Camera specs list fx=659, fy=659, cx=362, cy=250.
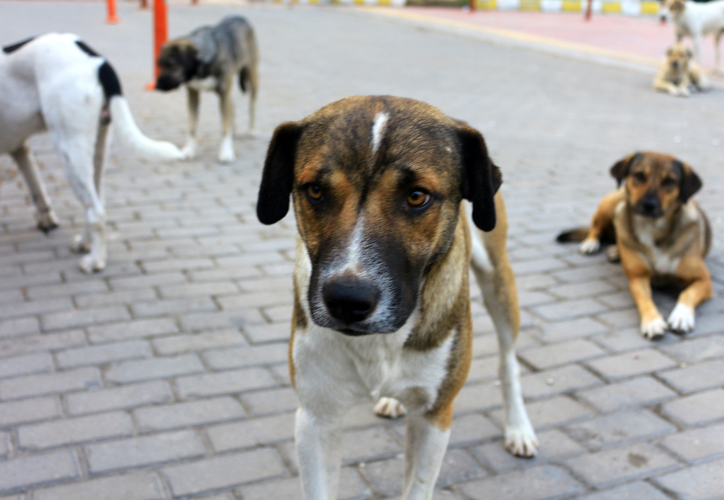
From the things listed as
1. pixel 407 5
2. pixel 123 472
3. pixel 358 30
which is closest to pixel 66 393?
pixel 123 472

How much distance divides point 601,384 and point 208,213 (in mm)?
3701

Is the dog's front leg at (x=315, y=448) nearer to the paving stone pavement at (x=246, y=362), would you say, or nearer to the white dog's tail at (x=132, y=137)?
the paving stone pavement at (x=246, y=362)

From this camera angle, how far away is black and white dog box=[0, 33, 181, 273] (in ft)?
15.0

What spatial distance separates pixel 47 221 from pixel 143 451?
3109 millimetres

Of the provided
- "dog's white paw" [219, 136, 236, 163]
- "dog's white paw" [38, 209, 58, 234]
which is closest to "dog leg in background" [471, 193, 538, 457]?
"dog's white paw" [38, 209, 58, 234]

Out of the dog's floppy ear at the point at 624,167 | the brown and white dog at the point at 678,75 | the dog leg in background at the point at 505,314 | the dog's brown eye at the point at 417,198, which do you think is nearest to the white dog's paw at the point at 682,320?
the dog's floppy ear at the point at 624,167

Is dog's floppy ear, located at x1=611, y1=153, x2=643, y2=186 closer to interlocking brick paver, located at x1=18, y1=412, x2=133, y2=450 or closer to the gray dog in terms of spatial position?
interlocking brick paver, located at x1=18, y1=412, x2=133, y2=450

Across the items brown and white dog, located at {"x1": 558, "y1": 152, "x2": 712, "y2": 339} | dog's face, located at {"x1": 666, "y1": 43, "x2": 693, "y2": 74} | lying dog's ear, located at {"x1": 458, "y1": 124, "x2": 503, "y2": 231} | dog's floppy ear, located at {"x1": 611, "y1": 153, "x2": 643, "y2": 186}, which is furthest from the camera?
dog's face, located at {"x1": 666, "y1": 43, "x2": 693, "y2": 74}

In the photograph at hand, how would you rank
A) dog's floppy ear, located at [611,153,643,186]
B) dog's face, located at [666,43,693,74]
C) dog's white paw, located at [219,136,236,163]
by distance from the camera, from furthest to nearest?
dog's face, located at [666,43,693,74], dog's white paw, located at [219,136,236,163], dog's floppy ear, located at [611,153,643,186]

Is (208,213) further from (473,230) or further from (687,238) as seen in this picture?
(687,238)

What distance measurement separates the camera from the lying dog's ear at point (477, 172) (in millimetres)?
2213

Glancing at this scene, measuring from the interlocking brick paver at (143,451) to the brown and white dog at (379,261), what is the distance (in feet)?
2.64

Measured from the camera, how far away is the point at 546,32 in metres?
20.2

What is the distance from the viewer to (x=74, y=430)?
3.06m
